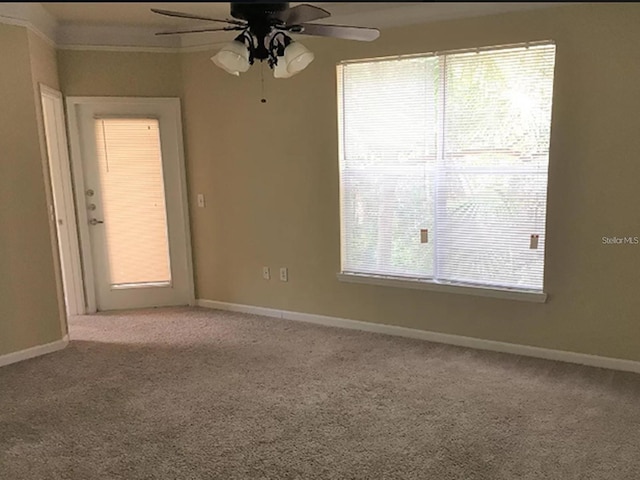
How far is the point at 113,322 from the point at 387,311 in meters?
2.46

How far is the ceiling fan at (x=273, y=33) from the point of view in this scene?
97.2 inches

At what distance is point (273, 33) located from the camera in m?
2.72

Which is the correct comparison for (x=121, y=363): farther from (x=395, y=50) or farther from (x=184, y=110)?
(x=395, y=50)

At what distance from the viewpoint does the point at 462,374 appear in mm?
3527

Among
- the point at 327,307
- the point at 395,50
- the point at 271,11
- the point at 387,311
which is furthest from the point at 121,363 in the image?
the point at 395,50

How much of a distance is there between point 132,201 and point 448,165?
9.65ft

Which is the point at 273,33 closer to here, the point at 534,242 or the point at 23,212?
the point at 534,242

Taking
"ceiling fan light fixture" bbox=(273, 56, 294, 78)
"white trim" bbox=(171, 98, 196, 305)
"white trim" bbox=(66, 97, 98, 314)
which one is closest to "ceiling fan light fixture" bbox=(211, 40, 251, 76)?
"ceiling fan light fixture" bbox=(273, 56, 294, 78)

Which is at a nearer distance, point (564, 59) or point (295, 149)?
point (564, 59)

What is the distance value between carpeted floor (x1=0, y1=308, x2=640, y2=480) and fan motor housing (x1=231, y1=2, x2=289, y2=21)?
7.02 ft

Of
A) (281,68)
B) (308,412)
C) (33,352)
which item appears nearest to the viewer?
(281,68)
